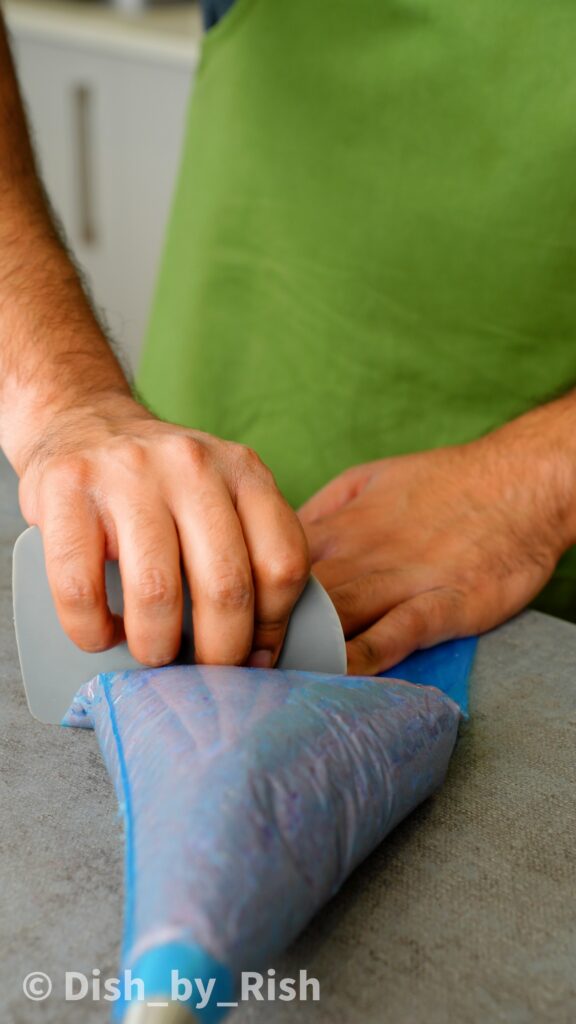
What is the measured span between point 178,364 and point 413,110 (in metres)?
0.39

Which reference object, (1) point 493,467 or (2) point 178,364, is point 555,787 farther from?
(2) point 178,364

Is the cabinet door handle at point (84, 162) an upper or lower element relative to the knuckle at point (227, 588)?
lower

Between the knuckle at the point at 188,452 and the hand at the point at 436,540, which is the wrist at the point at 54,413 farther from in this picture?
the hand at the point at 436,540

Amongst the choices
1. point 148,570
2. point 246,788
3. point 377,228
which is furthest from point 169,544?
point 377,228

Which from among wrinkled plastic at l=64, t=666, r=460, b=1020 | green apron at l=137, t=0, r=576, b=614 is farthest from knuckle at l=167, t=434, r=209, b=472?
green apron at l=137, t=0, r=576, b=614

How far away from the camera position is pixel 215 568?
568mm

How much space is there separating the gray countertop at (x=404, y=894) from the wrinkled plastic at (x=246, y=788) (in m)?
0.03

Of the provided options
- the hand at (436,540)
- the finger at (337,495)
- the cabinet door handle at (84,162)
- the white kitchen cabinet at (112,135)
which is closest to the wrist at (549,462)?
the hand at (436,540)

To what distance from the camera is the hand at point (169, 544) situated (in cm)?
57

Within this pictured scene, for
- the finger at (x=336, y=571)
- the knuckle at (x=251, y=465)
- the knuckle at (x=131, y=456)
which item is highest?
the knuckle at (x=131, y=456)

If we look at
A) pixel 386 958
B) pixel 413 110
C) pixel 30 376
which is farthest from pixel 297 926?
pixel 413 110

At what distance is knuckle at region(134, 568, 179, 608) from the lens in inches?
22.1

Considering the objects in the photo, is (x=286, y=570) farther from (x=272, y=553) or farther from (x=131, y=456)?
(x=131, y=456)

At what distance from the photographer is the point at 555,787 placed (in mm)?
593
